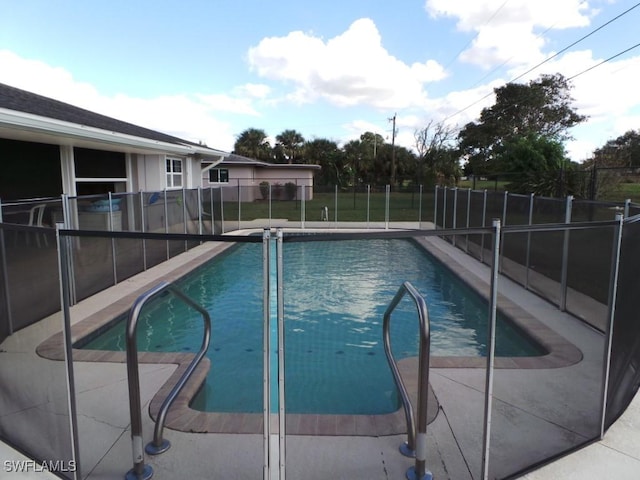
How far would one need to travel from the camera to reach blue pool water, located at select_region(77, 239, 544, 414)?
2490 mm

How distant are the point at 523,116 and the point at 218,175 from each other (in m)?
24.8

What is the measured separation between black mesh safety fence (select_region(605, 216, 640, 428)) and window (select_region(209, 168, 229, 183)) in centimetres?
2544

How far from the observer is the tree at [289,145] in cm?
3962

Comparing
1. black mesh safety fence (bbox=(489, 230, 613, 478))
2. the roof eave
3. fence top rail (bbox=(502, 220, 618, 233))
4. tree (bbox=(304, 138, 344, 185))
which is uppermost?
tree (bbox=(304, 138, 344, 185))

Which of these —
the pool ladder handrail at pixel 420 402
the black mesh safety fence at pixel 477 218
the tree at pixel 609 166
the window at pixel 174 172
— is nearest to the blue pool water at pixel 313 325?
the pool ladder handrail at pixel 420 402

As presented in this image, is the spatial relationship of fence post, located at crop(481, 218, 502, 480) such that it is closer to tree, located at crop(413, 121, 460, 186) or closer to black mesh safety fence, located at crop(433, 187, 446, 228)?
black mesh safety fence, located at crop(433, 187, 446, 228)

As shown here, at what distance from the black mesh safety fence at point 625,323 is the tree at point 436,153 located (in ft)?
101

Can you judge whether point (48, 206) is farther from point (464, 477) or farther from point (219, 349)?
point (464, 477)

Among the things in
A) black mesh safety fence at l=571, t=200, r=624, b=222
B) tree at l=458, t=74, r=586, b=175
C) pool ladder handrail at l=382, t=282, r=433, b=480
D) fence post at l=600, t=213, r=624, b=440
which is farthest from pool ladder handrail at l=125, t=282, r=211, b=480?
tree at l=458, t=74, r=586, b=175

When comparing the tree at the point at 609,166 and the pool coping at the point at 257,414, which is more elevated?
the tree at the point at 609,166

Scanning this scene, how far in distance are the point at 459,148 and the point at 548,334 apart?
38.6 metres

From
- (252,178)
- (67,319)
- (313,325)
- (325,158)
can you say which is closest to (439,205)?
(313,325)

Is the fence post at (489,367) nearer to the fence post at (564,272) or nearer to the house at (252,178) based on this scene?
the fence post at (564,272)

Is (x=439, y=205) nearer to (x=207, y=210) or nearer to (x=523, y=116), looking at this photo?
(x=207, y=210)
